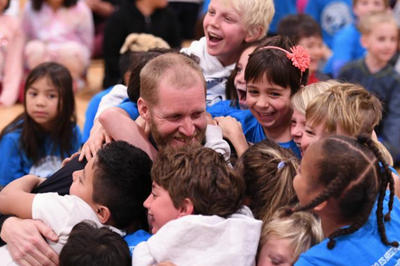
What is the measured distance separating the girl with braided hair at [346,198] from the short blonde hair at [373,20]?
3.54 meters

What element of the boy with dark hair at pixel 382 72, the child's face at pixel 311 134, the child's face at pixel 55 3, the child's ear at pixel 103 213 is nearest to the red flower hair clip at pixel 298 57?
the child's face at pixel 311 134

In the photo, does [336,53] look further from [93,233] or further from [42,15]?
[93,233]

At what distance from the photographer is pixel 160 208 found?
2338 millimetres

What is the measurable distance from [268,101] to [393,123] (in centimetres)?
251

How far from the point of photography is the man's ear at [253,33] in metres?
3.41

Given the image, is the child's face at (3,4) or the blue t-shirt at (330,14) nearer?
the child's face at (3,4)

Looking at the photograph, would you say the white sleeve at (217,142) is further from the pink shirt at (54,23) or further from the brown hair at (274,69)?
the pink shirt at (54,23)

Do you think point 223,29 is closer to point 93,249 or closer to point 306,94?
point 306,94

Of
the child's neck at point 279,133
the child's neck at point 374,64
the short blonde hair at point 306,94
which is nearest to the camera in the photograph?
the short blonde hair at point 306,94

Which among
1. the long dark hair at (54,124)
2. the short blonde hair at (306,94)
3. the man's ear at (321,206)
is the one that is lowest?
the long dark hair at (54,124)

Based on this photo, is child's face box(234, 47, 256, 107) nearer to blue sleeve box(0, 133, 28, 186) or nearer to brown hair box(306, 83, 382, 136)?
brown hair box(306, 83, 382, 136)

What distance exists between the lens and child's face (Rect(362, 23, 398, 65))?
537 centimetres

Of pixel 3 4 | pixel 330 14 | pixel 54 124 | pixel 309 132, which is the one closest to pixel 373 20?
pixel 330 14

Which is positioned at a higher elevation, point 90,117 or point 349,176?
point 349,176
